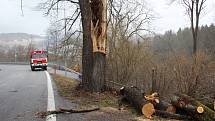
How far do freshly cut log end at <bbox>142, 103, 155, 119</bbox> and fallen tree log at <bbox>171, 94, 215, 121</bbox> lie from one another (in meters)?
1.09

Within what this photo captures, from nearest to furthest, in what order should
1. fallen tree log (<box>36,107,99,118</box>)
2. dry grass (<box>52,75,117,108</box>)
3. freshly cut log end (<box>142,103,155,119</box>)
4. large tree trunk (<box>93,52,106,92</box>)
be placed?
fallen tree log (<box>36,107,99,118</box>) → freshly cut log end (<box>142,103,155,119</box>) → dry grass (<box>52,75,117,108</box>) → large tree trunk (<box>93,52,106,92</box>)

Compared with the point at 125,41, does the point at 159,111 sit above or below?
below

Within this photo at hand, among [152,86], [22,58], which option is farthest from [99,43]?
[22,58]

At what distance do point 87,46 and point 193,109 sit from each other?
5.23 m

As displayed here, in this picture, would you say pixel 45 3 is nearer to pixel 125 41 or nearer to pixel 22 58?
pixel 125 41

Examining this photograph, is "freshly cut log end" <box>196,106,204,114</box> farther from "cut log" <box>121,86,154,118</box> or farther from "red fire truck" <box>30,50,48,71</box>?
"red fire truck" <box>30,50,48,71</box>

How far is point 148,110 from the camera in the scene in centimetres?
1099

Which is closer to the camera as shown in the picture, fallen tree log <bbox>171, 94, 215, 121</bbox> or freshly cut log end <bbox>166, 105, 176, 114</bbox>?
fallen tree log <bbox>171, 94, 215, 121</bbox>

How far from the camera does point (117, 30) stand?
29.3 metres

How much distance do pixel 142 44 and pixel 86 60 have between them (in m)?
15.2

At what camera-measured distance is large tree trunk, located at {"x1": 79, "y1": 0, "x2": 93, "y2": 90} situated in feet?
47.8

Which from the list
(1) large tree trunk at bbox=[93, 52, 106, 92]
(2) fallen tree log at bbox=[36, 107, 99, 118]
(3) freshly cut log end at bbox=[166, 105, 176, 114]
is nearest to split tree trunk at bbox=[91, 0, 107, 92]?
(1) large tree trunk at bbox=[93, 52, 106, 92]

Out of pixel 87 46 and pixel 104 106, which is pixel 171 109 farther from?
pixel 87 46

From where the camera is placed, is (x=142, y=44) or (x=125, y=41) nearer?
(x=125, y=41)
